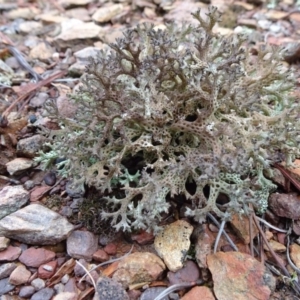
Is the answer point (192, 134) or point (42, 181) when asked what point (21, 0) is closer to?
point (42, 181)

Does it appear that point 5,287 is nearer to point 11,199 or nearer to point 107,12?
point 11,199

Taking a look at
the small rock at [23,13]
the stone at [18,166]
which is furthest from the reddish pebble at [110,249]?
the small rock at [23,13]

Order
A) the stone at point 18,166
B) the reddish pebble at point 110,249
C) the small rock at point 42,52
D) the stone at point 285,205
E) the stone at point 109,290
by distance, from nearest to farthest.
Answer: the stone at point 109,290 < the reddish pebble at point 110,249 < the stone at point 285,205 < the stone at point 18,166 < the small rock at point 42,52

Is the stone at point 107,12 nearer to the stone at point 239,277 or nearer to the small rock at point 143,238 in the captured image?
the small rock at point 143,238

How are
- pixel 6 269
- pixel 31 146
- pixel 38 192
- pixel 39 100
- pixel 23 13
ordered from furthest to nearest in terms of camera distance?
pixel 23 13
pixel 39 100
pixel 31 146
pixel 38 192
pixel 6 269

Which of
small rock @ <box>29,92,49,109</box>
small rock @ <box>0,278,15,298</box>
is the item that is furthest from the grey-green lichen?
small rock @ <box>29,92,49,109</box>

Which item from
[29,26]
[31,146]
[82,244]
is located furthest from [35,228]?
[29,26]

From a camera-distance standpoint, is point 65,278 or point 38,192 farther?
point 38,192

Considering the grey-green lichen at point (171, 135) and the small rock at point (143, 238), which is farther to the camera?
the small rock at point (143, 238)
